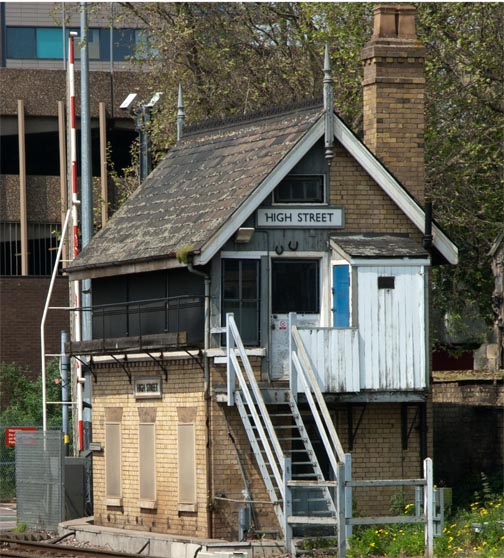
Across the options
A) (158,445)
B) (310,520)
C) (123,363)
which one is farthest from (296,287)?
(310,520)

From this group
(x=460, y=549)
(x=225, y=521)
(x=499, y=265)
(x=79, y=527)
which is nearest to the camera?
(x=460, y=549)

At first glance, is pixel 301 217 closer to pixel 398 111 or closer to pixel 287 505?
pixel 398 111

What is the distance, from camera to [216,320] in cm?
2352

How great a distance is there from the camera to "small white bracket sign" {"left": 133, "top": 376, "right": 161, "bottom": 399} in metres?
24.9

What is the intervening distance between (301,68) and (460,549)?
17.2m

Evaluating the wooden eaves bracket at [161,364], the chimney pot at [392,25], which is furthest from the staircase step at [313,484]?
the chimney pot at [392,25]

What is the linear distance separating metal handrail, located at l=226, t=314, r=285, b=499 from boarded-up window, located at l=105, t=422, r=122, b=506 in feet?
12.9

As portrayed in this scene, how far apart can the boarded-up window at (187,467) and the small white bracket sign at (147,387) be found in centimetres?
99

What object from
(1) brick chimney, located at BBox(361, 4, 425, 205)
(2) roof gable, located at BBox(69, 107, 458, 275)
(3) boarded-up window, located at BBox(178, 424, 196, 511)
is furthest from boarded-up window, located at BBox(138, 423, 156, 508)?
(1) brick chimney, located at BBox(361, 4, 425, 205)

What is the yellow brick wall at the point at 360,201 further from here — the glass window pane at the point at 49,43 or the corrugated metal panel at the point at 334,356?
the glass window pane at the point at 49,43

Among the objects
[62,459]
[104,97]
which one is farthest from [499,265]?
[104,97]

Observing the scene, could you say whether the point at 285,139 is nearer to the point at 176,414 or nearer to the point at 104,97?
the point at 176,414

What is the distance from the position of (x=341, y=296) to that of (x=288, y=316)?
2.90 feet

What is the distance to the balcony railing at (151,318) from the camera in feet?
78.4
